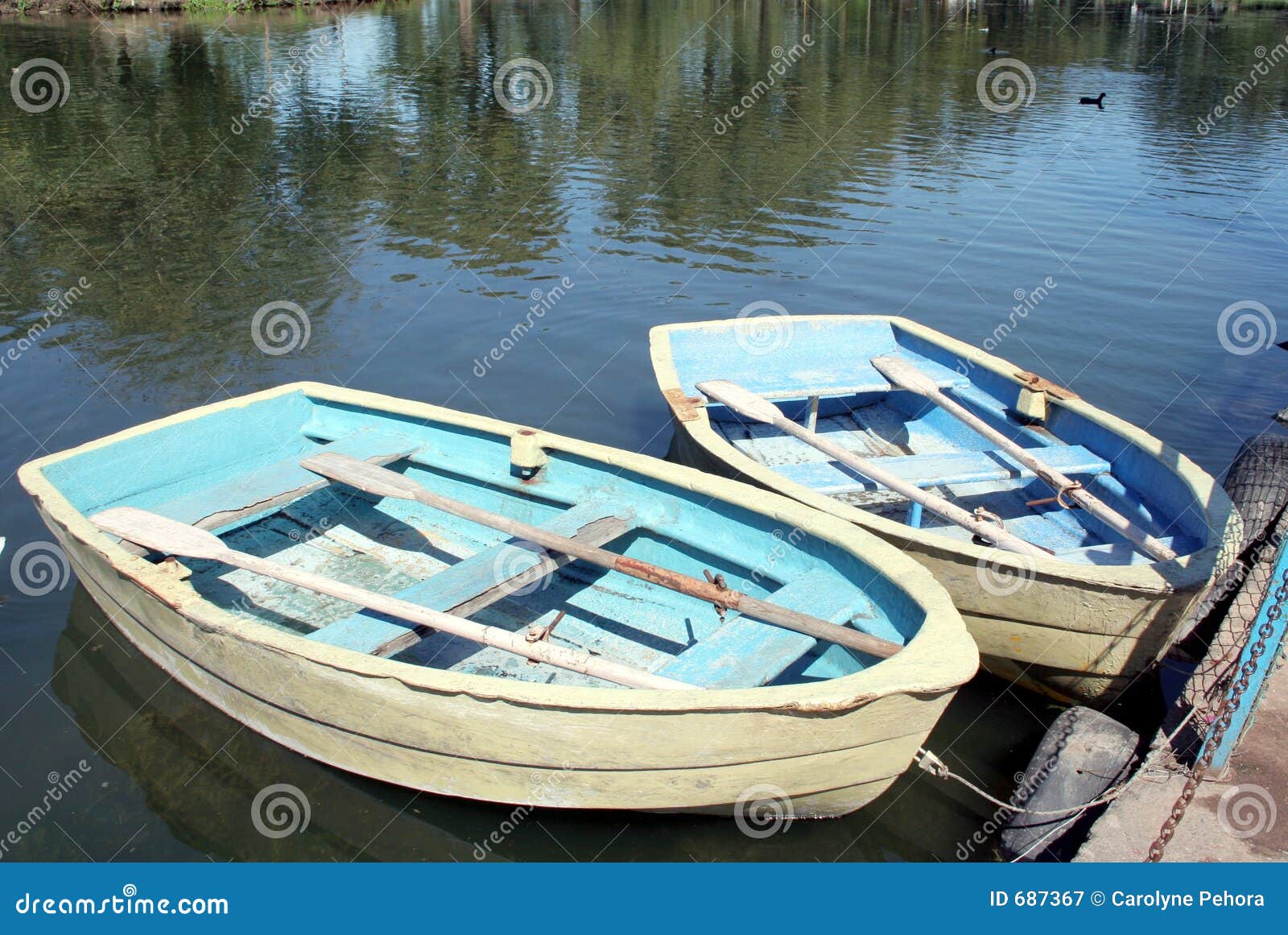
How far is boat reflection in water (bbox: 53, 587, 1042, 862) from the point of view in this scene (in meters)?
4.30

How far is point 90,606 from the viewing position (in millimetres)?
5945

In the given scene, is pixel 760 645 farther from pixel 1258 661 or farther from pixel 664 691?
pixel 1258 661

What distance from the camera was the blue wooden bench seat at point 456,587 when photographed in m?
4.24

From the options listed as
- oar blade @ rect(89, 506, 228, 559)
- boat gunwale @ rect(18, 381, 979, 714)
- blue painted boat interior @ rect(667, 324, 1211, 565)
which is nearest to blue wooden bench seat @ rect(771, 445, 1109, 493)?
blue painted boat interior @ rect(667, 324, 1211, 565)

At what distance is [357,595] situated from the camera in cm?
428

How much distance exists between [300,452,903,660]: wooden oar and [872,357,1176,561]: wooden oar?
5.63 ft

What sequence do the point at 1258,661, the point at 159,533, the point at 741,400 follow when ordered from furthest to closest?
the point at 741,400
the point at 159,533
the point at 1258,661

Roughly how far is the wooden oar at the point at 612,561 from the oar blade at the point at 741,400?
5.06 ft

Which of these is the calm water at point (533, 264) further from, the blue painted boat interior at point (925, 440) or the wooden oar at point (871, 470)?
the blue painted boat interior at point (925, 440)

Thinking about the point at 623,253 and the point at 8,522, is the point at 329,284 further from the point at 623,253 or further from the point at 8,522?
the point at 8,522

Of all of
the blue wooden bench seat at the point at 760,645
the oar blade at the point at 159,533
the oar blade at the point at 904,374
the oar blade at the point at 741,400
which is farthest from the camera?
the oar blade at the point at 904,374

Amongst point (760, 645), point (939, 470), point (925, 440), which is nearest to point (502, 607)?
point (760, 645)

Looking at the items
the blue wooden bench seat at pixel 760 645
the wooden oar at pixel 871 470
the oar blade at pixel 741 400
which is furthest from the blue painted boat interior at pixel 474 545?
the oar blade at pixel 741 400

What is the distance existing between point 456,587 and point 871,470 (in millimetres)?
2309
